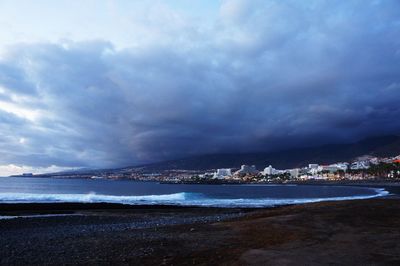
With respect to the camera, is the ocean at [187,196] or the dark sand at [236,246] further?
the ocean at [187,196]

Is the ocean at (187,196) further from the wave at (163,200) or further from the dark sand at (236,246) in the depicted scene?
the dark sand at (236,246)

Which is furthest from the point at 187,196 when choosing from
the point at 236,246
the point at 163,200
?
the point at 236,246

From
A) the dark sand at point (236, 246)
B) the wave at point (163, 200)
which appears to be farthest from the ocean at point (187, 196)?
the dark sand at point (236, 246)

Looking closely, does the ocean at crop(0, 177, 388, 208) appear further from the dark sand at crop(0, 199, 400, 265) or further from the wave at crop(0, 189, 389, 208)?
the dark sand at crop(0, 199, 400, 265)

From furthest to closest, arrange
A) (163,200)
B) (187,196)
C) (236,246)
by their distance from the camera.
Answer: (187,196)
(163,200)
(236,246)

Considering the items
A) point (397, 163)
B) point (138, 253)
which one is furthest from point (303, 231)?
point (397, 163)

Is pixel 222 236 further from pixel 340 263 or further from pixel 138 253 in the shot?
pixel 340 263

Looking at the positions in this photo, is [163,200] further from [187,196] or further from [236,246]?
[236,246]

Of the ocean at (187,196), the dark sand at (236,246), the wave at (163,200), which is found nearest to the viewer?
the dark sand at (236,246)

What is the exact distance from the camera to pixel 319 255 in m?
11.6

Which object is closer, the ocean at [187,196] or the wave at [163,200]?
the wave at [163,200]

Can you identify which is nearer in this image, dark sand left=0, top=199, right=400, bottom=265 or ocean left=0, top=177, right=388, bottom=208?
dark sand left=0, top=199, right=400, bottom=265

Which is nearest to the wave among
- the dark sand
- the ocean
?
the ocean

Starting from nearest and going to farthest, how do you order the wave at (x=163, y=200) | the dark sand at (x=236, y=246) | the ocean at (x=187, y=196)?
the dark sand at (x=236, y=246), the wave at (x=163, y=200), the ocean at (x=187, y=196)
